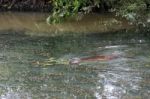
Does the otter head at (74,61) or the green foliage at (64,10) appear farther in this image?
the green foliage at (64,10)

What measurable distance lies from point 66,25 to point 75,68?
640 centimetres

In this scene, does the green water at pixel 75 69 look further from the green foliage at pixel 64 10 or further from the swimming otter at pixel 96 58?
the green foliage at pixel 64 10

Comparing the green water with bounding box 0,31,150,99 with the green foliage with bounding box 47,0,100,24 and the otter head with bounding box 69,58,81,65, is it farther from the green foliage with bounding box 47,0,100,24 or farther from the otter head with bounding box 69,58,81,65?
the green foliage with bounding box 47,0,100,24

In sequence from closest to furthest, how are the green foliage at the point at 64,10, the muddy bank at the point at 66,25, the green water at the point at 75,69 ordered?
the green water at the point at 75,69 → the green foliage at the point at 64,10 → the muddy bank at the point at 66,25

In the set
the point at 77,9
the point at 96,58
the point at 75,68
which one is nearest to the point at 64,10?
the point at 77,9

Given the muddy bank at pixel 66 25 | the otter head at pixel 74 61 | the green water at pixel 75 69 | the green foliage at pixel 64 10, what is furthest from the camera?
the muddy bank at pixel 66 25

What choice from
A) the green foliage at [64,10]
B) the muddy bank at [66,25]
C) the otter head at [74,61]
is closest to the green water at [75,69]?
the otter head at [74,61]

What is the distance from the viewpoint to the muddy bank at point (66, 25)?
14.0 m

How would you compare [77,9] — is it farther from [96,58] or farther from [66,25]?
[96,58]

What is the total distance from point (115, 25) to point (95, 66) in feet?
18.3

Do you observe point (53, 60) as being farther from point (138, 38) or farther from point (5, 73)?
point (138, 38)

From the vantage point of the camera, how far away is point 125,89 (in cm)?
727

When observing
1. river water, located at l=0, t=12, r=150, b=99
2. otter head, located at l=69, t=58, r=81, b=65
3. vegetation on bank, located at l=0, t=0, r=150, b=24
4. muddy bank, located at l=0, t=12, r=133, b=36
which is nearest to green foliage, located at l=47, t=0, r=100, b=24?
vegetation on bank, located at l=0, t=0, r=150, b=24

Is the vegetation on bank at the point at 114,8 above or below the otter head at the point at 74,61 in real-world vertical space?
above
